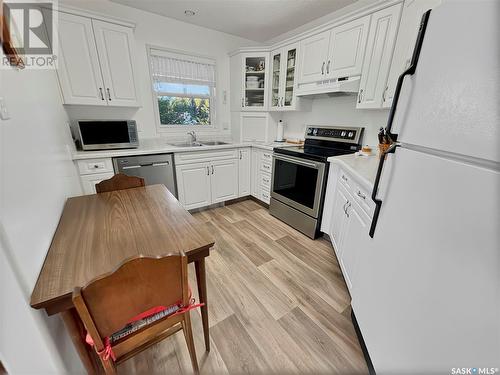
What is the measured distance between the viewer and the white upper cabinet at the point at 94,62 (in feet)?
6.47

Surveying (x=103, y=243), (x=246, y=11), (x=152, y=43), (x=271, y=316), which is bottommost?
(x=271, y=316)

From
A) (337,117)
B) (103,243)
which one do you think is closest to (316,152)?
(337,117)

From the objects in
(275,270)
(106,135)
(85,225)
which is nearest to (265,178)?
(275,270)

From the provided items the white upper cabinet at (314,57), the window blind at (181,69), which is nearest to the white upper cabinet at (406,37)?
the white upper cabinet at (314,57)

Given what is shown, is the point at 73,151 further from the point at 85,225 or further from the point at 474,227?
the point at 474,227

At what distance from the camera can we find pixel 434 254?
68 centimetres

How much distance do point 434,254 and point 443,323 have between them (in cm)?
21

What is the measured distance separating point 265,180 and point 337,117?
1.27 meters

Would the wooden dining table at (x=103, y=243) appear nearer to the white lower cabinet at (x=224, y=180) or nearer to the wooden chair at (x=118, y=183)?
the wooden chair at (x=118, y=183)

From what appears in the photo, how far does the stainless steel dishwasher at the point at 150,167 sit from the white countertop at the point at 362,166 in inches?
75.1

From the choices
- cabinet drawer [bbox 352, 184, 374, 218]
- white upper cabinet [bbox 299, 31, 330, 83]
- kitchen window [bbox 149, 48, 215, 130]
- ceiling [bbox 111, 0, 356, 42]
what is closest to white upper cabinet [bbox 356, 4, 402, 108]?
white upper cabinet [bbox 299, 31, 330, 83]

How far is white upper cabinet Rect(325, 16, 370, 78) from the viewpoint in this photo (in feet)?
6.49

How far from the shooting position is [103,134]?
222cm

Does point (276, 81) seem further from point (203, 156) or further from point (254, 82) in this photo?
point (203, 156)
